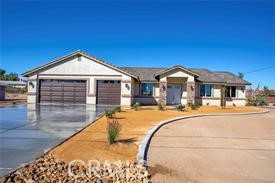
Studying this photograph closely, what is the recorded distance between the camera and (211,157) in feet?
23.3

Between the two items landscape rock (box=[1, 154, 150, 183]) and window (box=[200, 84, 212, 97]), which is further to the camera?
window (box=[200, 84, 212, 97])

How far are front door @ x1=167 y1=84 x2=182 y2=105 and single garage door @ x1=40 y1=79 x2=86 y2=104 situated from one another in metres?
9.91

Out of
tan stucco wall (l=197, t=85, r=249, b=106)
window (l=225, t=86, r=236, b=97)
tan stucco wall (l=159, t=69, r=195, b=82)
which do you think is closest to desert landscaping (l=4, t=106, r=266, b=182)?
tan stucco wall (l=159, t=69, r=195, b=82)

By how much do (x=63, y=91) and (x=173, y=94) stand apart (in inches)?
491

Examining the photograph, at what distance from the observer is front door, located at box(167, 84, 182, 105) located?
1136 inches

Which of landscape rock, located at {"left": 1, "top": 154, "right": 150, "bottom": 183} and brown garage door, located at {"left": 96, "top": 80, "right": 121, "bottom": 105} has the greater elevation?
brown garage door, located at {"left": 96, "top": 80, "right": 121, "bottom": 105}

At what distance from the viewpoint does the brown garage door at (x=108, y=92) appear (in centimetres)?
2561

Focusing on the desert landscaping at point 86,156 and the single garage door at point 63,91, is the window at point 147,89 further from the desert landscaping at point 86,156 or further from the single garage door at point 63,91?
the desert landscaping at point 86,156

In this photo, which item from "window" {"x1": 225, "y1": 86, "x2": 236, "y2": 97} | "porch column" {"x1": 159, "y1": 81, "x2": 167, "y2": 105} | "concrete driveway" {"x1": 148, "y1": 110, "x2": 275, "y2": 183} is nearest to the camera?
"concrete driveway" {"x1": 148, "y1": 110, "x2": 275, "y2": 183}

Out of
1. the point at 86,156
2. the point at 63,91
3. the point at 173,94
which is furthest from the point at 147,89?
the point at 86,156

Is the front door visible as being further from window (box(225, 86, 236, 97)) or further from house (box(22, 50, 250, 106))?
window (box(225, 86, 236, 97))

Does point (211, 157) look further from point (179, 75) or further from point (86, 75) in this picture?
point (179, 75)

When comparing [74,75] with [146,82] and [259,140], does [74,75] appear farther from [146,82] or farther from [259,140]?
[259,140]

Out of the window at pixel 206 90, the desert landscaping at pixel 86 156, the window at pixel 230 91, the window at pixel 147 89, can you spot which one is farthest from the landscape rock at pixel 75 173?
the window at pixel 230 91
